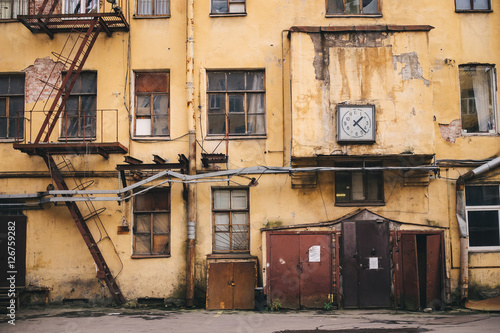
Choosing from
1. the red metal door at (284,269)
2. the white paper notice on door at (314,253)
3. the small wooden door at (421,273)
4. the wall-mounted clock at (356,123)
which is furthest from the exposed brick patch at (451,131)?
the red metal door at (284,269)

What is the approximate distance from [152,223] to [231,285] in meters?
2.91

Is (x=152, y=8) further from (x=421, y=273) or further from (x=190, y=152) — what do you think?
(x=421, y=273)

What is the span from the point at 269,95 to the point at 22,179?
24.5 ft

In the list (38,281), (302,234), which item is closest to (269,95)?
(302,234)

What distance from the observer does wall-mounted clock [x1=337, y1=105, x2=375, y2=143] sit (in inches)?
545

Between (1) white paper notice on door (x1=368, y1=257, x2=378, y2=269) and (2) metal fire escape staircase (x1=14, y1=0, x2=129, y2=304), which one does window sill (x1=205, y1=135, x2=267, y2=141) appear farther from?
(1) white paper notice on door (x1=368, y1=257, x2=378, y2=269)

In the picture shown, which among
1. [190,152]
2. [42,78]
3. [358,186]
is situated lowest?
[358,186]

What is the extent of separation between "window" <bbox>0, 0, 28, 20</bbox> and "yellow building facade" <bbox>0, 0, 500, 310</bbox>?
0.14ft

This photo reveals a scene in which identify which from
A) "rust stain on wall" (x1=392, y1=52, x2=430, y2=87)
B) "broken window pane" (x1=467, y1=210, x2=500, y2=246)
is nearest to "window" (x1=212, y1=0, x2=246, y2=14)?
"rust stain on wall" (x1=392, y1=52, x2=430, y2=87)

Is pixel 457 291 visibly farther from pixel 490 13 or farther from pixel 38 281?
→ pixel 38 281

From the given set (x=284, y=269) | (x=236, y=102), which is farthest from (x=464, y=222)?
(x=236, y=102)

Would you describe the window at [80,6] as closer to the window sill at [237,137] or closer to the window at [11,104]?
the window at [11,104]

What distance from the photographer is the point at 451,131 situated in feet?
49.0

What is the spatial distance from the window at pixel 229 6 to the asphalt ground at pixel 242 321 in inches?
337
